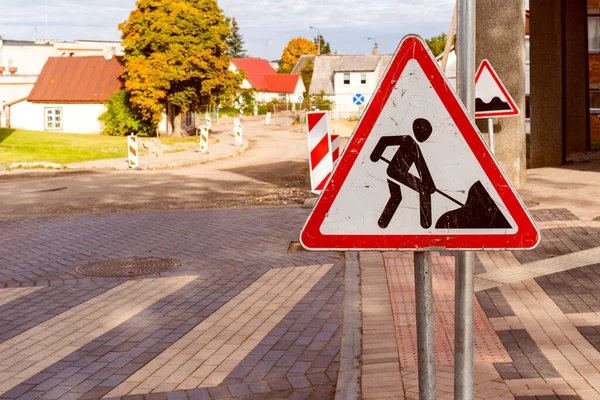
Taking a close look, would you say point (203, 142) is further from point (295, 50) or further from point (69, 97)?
point (295, 50)

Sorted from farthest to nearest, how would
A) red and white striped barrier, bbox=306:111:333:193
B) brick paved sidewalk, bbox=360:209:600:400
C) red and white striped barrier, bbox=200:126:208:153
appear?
red and white striped barrier, bbox=200:126:208:153 < red and white striped barrier, bbox=306:111:333:193 < brick paved sidewalk, bbox=360:209:600:400

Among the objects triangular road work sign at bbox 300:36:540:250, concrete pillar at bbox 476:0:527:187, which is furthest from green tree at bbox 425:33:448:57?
triangular road work sign at bbox 300:36:540:250

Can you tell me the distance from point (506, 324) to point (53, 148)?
3335cm

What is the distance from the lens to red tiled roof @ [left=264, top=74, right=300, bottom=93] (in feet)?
355

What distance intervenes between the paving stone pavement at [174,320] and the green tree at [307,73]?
101927 mm

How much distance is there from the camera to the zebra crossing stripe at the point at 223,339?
6102 mm

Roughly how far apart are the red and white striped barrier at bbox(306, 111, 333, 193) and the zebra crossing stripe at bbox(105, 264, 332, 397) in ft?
10.3

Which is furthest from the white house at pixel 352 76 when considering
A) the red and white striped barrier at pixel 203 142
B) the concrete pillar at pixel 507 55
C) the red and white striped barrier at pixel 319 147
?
the red and white striped barrier at pixel 319 147

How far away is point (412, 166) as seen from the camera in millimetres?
3166

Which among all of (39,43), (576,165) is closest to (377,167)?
(576,165)

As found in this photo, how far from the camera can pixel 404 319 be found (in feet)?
23.9

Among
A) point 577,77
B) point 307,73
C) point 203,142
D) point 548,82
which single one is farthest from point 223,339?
point 307,73

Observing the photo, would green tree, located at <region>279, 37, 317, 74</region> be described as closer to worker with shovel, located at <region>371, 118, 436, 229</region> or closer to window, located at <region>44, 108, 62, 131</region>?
window, located at <region>44, 108, 62, 131</region>

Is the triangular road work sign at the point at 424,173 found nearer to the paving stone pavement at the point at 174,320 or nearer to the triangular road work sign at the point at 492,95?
the paving stone pavement at the point at 174,320
